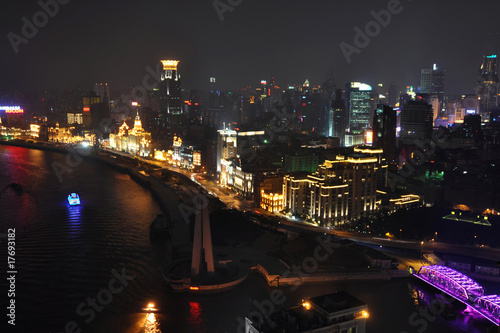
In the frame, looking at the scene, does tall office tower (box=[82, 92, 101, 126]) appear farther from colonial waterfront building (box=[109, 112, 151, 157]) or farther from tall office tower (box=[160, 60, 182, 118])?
colonial waterfront building (box=[109, 112, 151, 157])

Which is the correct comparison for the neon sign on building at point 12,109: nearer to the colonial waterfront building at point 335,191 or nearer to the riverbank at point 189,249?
the riverbank at point 189,249

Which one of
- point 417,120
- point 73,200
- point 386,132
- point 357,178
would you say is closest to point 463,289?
point 357,178

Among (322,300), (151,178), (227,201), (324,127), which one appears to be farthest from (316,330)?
(324,127)

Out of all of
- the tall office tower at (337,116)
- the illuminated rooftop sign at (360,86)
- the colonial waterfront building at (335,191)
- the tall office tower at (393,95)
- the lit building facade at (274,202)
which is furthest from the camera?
the tall office tower at (393,95)

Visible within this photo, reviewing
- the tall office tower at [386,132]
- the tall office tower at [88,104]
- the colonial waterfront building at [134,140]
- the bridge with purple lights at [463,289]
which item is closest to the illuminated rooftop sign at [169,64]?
the colonial waterfront building at [134,140]

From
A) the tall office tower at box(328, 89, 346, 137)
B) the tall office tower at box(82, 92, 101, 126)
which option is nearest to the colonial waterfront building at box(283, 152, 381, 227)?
the tall office tower at box(328, 89, 346, 137)

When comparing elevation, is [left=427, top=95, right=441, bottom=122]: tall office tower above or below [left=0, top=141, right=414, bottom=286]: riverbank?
above

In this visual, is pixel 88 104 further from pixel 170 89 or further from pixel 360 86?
pixel 360 86
